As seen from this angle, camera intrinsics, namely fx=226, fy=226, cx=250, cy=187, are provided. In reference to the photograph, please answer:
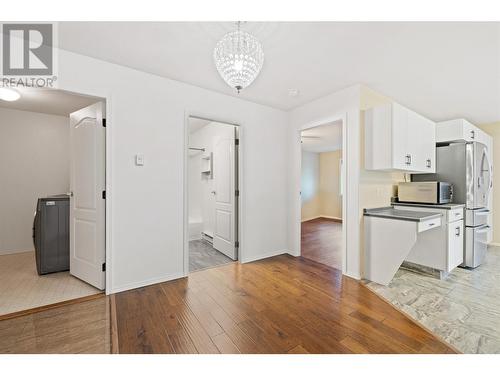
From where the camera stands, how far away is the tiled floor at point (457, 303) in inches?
65.8

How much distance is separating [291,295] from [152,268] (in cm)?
158

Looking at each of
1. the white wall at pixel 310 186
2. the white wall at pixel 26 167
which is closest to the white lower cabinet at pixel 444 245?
the white wall at pixel 310 186

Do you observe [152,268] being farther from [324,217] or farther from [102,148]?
[324,217]

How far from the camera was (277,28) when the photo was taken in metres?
1.82

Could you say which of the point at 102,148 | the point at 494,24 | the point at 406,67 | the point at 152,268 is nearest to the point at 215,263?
the point at 152,268

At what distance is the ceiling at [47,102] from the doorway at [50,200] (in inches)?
0.5

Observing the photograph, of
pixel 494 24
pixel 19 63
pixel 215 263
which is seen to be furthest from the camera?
pixel 215 263

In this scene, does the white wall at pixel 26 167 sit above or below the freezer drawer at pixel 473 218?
above

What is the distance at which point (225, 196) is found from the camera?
12.1 ft

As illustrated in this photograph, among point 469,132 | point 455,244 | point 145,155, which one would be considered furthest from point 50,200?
point 469,132

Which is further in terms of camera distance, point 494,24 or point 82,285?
point 82,285

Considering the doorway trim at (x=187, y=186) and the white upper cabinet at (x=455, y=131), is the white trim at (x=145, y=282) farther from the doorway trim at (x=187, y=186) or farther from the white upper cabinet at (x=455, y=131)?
the white upper cabinet at (x=455, y=131)

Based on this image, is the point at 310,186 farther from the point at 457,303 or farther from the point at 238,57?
the point at 238,57

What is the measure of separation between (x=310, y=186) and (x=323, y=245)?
3.77m
